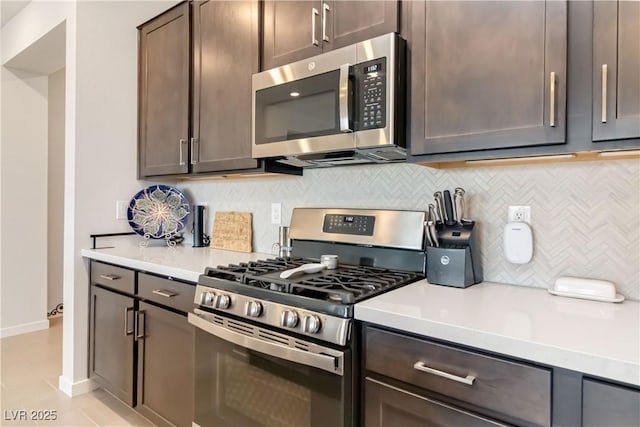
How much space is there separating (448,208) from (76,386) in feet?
8.42

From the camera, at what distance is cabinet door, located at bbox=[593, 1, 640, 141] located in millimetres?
1029

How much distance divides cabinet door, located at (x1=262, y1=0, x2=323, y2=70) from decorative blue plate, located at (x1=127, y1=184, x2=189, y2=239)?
Result: 1.35m

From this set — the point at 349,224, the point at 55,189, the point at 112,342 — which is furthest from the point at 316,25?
the point at 55,189

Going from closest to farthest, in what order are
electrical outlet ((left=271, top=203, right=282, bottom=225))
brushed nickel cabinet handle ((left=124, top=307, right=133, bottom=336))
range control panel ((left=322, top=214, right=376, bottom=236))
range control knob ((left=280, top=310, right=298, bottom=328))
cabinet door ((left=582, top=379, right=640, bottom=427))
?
cabinet door ((left=582, top=379, right=640, bottom=427))
range control knob ((left=280, top=310, right=298, bottom=328))
range control panel ((left=322, top=214, right=376, bottom=236))
brushed nickel cabinet handle ((left=124, top=307, right=133, bottom=336))
electrical outlet ((left=271, top=203, right=282, bottom=225))

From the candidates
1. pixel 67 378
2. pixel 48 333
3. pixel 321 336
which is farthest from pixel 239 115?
pixel 48 333

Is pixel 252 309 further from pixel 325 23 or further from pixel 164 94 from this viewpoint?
pixel 164 94

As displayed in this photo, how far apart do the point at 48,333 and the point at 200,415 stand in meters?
2.95

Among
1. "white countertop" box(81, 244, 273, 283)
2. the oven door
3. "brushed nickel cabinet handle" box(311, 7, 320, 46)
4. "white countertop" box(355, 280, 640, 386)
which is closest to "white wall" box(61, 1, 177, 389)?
"white countertop" box(81, 244, 273, 283)

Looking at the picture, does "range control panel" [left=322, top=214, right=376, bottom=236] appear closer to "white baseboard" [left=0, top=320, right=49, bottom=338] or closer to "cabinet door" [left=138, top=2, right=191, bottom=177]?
"cabinet door" [left=138, top=2, right=191, bottom=177]

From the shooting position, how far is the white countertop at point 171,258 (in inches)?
71.7

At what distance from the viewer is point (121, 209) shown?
2.70 meters

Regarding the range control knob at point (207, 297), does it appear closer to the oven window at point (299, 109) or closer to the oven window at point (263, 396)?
the oven window at point (263, 396)

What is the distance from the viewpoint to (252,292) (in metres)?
1.41

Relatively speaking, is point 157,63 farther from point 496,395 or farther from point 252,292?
point 496,395
